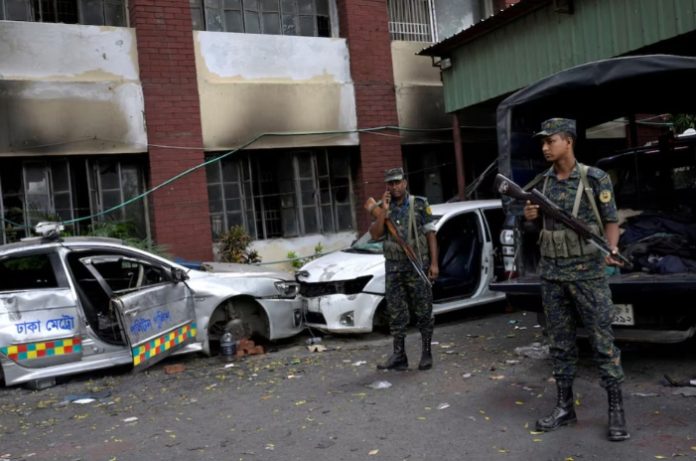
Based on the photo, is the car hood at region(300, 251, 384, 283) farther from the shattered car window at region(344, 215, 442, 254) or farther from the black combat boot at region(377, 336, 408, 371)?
the black combat boot at region(377, 336, 408, 371)

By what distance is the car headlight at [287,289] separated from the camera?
24.7 ft

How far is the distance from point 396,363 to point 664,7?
5006 mm

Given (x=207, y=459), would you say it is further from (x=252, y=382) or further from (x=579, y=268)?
(x=579, y=268)

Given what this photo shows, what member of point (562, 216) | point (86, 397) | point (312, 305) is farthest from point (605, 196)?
point (86, 397)

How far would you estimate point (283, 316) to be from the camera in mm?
7480

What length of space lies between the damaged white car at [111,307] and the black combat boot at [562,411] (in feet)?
12.6

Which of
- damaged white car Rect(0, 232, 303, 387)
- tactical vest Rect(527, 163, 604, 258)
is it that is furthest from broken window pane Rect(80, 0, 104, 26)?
tactical vest Rect(527, 163, 604, 258)

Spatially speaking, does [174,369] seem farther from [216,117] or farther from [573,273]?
[216,117]

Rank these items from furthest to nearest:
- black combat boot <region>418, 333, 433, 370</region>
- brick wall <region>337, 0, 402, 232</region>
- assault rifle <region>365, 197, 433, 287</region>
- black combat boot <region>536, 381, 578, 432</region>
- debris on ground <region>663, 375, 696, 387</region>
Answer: brick wall <region>337, 0, 402, 232</region>
black combat boot <region>418, 333, 433, 370</region>
assault rifle <region>365, 197, 433, 287</region>
debris on ground <region>663, 375, 696, 387</region>
black combat boot <region>536, 381, 578, 432</region>

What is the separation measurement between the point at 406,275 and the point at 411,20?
7.48m

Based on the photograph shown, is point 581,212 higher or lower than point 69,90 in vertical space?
lower

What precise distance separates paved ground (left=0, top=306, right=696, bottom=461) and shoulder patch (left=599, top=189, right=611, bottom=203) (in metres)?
1.45

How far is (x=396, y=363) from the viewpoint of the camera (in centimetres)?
603

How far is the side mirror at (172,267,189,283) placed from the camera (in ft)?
22.4
